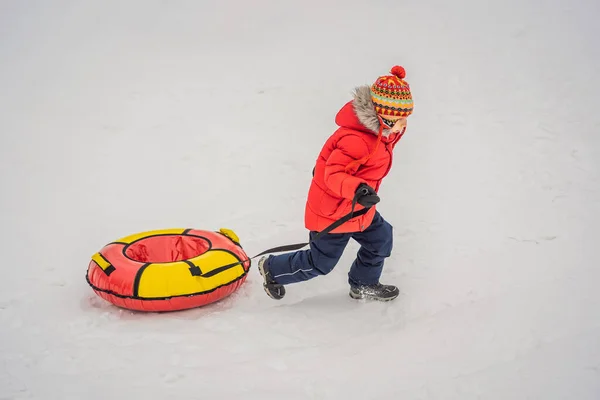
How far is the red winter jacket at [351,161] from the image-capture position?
3131 millimetres

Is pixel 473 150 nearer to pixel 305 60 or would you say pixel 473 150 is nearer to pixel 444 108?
pixel 444 108

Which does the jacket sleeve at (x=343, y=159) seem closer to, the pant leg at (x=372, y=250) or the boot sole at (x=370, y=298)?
the pant leg at (x=372, y=250)

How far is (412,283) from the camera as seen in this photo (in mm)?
3850

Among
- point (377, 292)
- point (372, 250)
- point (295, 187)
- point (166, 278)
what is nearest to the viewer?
point (166, 278)

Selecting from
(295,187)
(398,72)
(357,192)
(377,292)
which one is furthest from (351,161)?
(295,187)

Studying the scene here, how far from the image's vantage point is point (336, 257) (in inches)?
137

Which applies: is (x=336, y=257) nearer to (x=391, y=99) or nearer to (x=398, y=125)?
(x=398, y=125)

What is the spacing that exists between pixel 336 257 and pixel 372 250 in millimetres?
226

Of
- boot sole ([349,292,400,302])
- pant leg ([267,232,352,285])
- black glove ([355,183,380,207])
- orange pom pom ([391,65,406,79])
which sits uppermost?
orange pom pom ([391,65,406,79])

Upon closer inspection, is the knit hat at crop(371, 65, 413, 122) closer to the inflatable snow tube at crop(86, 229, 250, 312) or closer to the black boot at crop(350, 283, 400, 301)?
the black boot at crop(350, 283, 400, 301)

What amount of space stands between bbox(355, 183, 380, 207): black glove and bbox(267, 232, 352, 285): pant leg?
432 mm

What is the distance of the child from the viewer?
3109mm

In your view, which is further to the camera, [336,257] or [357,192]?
[336,257]

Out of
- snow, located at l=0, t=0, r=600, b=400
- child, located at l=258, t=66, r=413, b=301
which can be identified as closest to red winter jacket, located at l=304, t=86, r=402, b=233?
child, located at l=258, t=66, r=413, b=301
